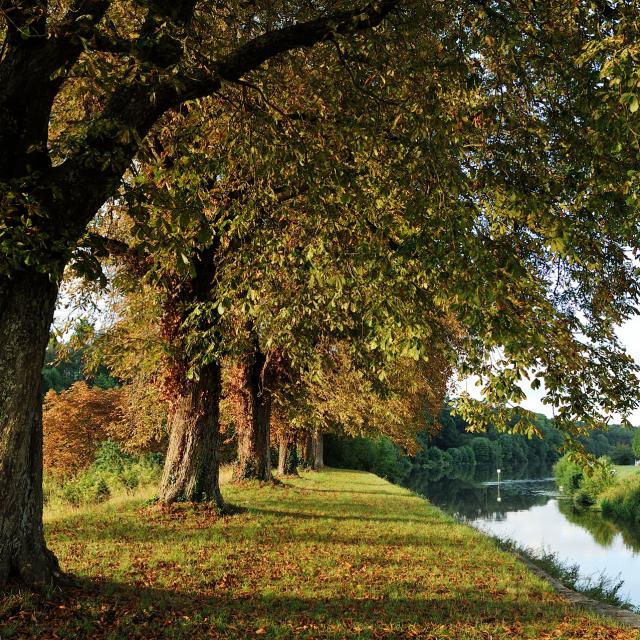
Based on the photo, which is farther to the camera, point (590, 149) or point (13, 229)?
point (590, 149)

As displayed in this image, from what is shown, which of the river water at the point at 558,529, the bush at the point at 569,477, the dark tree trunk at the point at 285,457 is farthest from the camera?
the bush at the point at 569,477

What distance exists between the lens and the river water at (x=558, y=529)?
67.4 feet

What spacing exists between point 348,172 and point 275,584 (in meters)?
6.05

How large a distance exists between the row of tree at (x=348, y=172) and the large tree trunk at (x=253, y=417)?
31.7ft

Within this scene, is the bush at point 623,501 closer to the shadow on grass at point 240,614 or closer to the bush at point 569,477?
the bush at point 569,477

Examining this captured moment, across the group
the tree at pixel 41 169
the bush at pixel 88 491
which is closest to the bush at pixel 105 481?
the bush at pixel 88 491

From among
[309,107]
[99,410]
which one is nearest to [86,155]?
[309,107]

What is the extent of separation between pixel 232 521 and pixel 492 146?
32.1 ft

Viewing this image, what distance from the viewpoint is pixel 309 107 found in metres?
9.35

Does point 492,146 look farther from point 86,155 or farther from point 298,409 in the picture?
point 298,409

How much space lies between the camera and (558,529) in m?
30.3

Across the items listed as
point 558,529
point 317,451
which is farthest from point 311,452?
point 558,529

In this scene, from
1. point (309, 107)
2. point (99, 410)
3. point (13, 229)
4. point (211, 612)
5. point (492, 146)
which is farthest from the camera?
point (99, 410)

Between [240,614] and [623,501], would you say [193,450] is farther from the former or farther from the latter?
[623,501]
